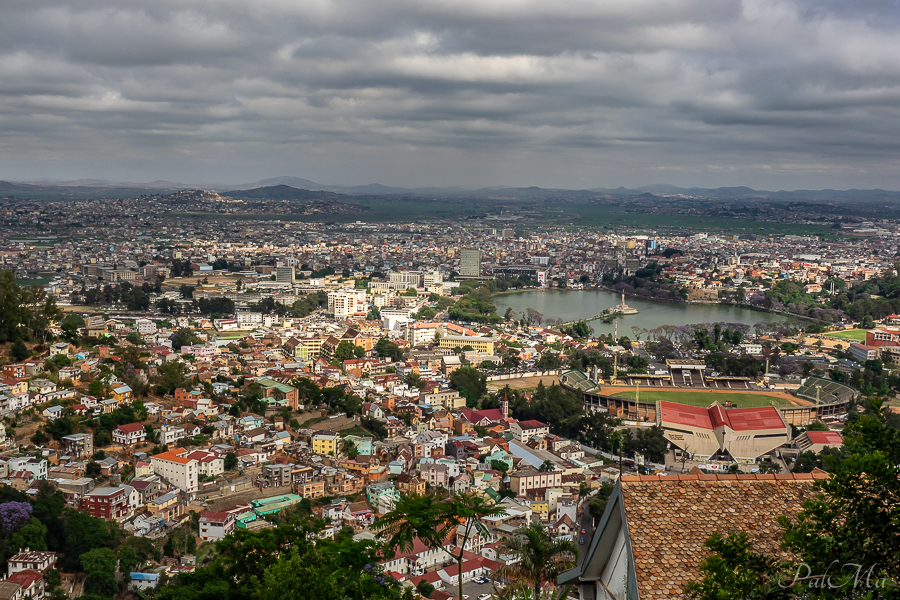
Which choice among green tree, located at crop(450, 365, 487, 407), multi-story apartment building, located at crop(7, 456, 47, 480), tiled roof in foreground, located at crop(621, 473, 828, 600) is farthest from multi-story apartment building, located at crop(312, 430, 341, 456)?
tiled roof in foreground, located at crop(621, 473, 828, 600)

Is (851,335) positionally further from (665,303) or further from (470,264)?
(470,264)

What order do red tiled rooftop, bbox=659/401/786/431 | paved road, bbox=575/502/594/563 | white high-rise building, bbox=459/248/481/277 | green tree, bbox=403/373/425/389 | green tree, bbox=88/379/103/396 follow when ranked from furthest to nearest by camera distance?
1. white high-rise building, bbox=459/248/481/277
2. green tree, bbox=403/373/425/389
3. red tiled rooftop, bbox=659/401/786/431
4. green tree, bbox=88/379/103/396
5. paved road, bbox=575/502/594/563

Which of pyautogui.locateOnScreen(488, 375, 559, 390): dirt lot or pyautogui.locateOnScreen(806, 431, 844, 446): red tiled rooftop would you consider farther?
pyautogui.locateOnScreen(488, 375, 559, 390): dirt lot

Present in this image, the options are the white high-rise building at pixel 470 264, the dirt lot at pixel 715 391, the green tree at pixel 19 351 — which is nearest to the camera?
the green tree at pixel 19 351

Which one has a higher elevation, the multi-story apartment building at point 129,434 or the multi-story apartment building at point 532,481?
the multi-story apartment building at point 129,434

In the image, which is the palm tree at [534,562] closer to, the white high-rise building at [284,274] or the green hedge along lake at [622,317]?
the green hedge along lake at [622,317]

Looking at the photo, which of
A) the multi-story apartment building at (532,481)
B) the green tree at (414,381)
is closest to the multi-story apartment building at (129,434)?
the multi-story apartment building at (532,481)

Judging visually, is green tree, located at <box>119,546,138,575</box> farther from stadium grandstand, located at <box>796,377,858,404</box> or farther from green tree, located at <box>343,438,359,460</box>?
stadium grandstand, located at <box>796,377,858,404</box>

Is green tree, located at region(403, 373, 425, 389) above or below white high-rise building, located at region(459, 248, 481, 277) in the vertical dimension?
below
